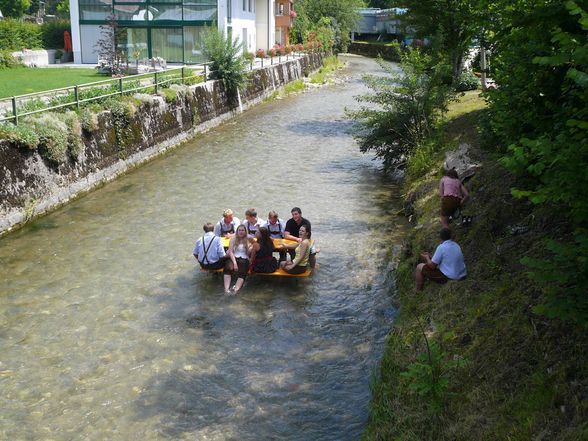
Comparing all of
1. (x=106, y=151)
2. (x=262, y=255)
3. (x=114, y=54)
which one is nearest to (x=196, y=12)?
(x=114, y=54)

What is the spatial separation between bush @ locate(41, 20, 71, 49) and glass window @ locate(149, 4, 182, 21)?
28.0ft

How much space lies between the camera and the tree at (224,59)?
101 feet

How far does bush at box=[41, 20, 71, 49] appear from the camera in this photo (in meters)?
46.2

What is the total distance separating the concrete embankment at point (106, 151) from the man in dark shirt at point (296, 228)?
6.44 m

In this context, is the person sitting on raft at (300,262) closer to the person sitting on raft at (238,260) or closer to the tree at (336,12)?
the person sitting on raft at (238,260)

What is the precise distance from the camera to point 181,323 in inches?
415

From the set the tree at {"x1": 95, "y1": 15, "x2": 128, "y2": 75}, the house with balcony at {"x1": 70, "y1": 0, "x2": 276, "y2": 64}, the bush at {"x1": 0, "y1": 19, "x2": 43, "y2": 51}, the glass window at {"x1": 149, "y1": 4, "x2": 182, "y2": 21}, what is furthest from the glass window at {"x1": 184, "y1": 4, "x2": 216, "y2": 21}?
the bush at {"x1": 0, "y1": 19, "x2": 43, "y2": 51}

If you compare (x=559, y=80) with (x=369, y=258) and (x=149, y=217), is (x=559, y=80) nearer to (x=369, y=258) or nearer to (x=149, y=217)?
(x=369, y=258)

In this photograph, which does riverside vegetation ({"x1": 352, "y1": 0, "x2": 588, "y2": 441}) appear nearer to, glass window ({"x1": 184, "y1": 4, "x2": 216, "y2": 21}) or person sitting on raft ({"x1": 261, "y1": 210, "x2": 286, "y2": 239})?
person sitting on raft ({"x1": 261, "y1": 210, "x2": 286, "y2": 239})

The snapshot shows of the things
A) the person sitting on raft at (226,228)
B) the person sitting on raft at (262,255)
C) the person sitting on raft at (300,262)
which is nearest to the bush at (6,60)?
the person sitting on raft at (226,228)

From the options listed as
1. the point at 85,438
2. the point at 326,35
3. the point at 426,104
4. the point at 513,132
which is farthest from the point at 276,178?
the point at 326,35

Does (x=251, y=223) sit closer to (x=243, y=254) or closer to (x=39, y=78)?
(x=243, y=254)

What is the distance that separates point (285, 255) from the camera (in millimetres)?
12617

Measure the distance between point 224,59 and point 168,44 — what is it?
1156 cm
